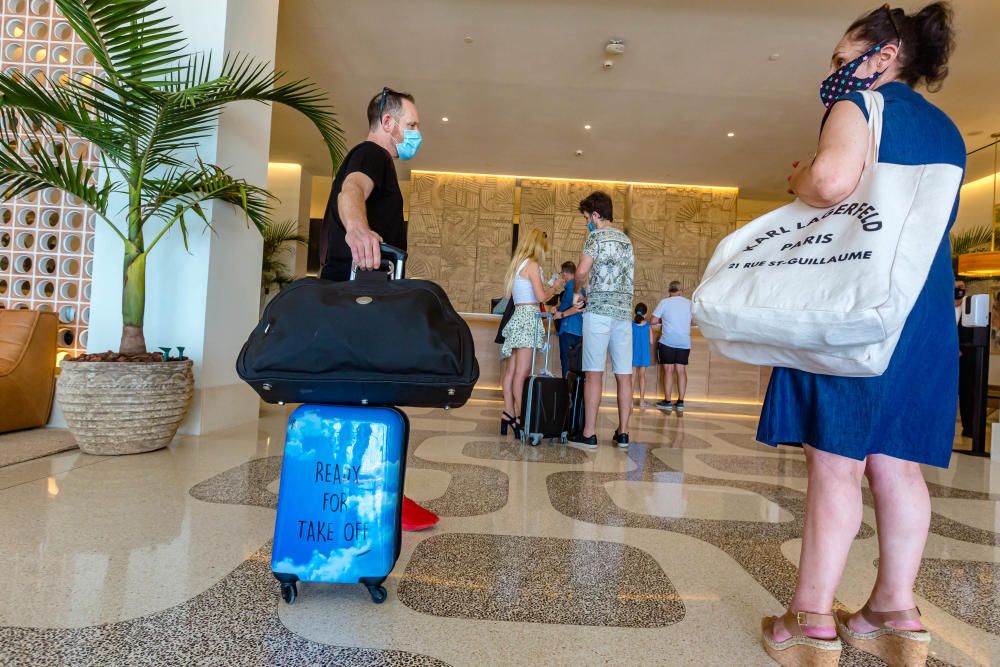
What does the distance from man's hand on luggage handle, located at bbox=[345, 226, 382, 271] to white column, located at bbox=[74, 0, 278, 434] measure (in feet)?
8.13

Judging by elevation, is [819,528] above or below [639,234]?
below

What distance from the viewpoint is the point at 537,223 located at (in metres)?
10.5

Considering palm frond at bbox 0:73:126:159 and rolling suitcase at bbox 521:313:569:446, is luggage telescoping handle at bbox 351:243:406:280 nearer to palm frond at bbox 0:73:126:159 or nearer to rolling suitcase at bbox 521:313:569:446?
palm frond at bbox 0:73:126:159

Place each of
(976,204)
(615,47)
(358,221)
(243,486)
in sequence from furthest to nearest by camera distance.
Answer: (976,204), (615,47), (243,486), (358,221)

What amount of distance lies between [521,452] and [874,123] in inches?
106

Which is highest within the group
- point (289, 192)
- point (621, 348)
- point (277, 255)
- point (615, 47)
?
point (615, 47)

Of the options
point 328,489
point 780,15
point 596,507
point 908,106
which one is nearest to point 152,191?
point 328,489

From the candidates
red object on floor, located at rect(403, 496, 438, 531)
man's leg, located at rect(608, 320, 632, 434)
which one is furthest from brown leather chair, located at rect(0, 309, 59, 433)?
man's leg, located at rect(608, 320, 632, 434)

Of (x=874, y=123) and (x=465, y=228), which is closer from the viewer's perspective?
(x=874, y=123)

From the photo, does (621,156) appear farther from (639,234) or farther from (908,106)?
(908,106)

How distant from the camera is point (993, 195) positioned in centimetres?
905

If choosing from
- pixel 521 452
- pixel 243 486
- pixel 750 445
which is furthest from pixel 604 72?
pixel 243 486

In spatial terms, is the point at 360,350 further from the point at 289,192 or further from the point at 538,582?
the point at 289,192

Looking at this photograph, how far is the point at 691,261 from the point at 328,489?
1017 centimetres
